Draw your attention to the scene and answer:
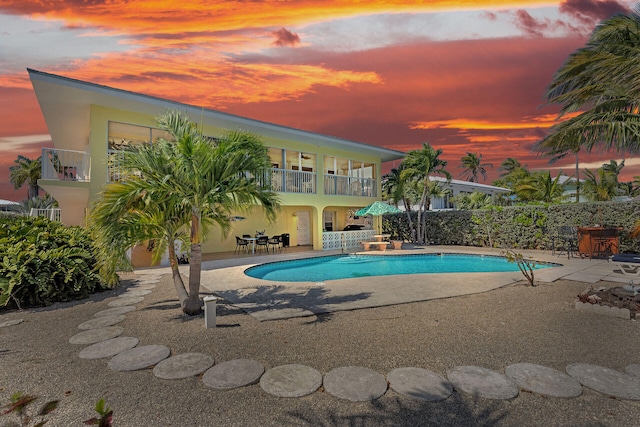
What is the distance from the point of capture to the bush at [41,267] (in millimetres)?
6281

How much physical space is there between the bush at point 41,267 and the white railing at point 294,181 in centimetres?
878

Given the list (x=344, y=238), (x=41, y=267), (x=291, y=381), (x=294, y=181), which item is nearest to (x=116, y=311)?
(x=41, y=267)

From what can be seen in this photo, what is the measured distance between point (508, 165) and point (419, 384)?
1999 inches

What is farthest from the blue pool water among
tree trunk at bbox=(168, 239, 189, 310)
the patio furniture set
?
tree trunk at bbox=(168, 239, 189, 310)

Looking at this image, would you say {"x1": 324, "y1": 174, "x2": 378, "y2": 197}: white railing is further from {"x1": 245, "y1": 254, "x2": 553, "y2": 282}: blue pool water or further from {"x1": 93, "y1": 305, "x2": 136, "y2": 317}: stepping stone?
{"x1": 93, "y1": 305, "x2": 136, "y2": 317}: stepping stone

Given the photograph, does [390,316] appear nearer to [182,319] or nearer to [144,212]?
[182,319]

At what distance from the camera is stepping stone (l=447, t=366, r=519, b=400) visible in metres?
3.09

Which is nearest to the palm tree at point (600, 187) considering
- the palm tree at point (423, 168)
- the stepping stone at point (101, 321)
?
the palm tree at point (423, 168)

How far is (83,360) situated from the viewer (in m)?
3.97

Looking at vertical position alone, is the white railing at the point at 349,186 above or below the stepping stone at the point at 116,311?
above

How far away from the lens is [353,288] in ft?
25.2

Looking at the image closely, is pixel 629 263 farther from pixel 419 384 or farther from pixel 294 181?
pixel 294 181

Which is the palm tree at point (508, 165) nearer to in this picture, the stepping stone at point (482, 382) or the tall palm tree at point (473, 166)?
the tall palm tree at point (473, 166)

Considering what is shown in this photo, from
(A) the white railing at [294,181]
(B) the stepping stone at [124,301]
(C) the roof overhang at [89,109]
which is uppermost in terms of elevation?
(C) the roof overhang at [89,109]
